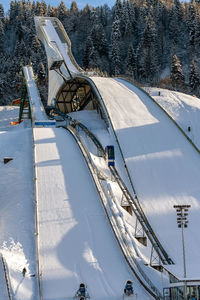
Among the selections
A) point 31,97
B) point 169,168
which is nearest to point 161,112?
point 169,168

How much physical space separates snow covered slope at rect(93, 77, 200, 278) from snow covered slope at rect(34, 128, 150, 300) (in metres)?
1.82

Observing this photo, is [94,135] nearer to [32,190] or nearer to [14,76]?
[32,190]

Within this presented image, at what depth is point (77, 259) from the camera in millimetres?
12234

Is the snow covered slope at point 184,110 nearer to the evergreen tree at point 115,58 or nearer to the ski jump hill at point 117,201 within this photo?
the ski jump hill at point 117,201

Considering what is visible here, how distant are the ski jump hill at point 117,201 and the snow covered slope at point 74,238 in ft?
0.08

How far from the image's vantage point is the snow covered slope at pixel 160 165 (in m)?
15.5

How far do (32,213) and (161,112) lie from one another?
14.0 meters

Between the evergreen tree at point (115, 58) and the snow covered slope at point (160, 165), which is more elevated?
the evergreen tree at point (115, 58)

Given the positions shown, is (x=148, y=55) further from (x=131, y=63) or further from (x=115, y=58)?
(x=115, y=58)

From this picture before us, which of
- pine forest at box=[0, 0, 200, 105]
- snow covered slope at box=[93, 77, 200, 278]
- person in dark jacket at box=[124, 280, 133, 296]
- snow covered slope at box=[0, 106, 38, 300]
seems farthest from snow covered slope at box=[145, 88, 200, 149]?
pine forest at box=[0, 0, 200, 105]

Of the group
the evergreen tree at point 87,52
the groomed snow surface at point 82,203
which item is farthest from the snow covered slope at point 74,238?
the evergreen tree at point 87,52

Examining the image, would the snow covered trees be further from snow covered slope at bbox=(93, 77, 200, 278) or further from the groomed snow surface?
the groomed snow surface

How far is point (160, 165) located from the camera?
2047cm

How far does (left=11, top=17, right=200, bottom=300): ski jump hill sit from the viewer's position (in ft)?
37.7
